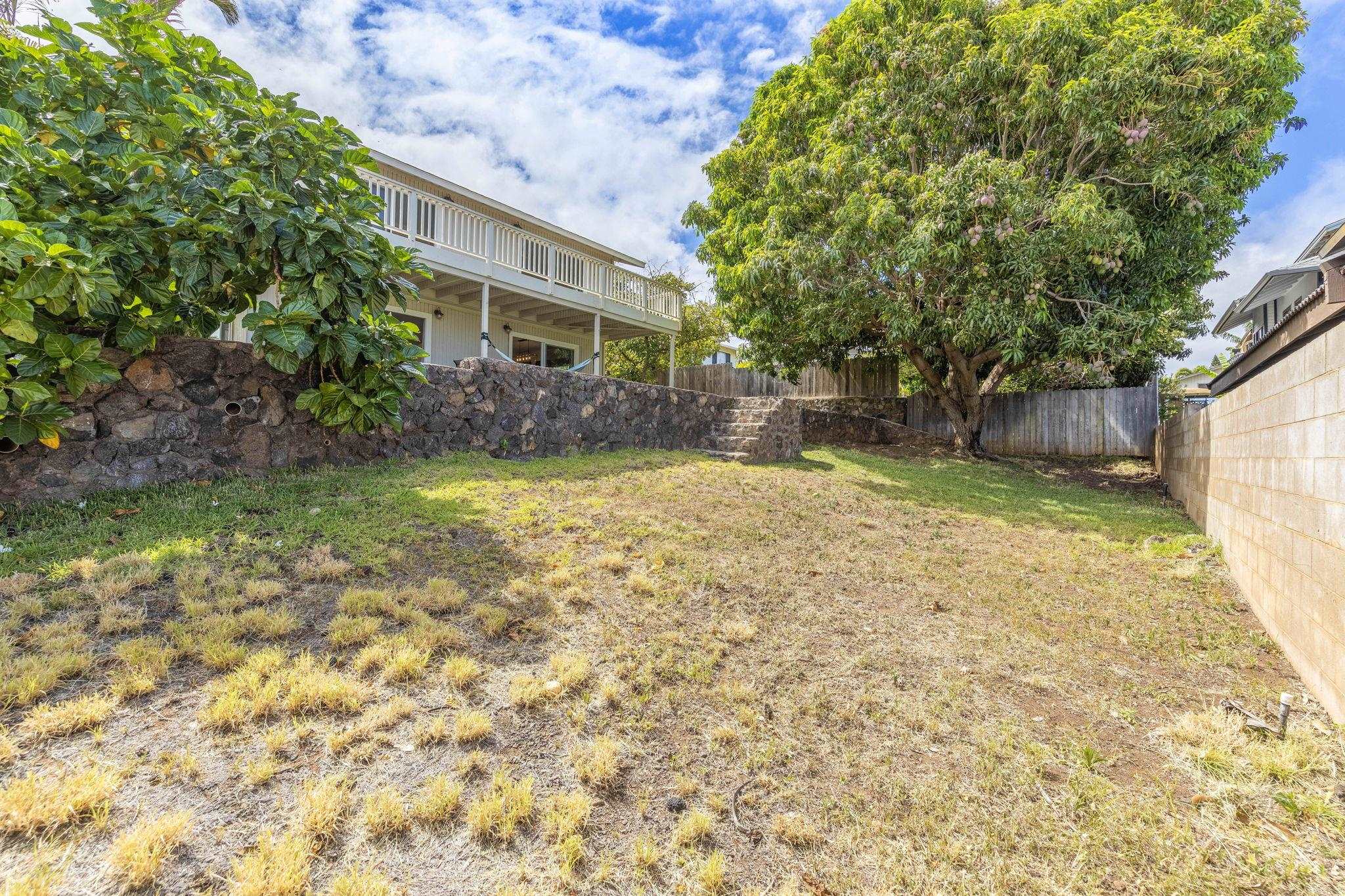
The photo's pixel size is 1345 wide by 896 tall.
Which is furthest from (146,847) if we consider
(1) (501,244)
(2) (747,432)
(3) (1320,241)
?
(3) (1320,241)

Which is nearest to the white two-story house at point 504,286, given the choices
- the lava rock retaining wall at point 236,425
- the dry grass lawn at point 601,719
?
the lava rock retaining wall at point 236,425

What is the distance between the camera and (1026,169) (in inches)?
343

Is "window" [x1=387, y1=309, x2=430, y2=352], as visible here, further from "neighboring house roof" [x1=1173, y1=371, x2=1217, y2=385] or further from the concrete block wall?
"neighboring house roof" [x1=1173, y1=371, x2=1217, y2=385]

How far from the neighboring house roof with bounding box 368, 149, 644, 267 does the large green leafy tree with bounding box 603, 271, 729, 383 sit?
2.65 metres

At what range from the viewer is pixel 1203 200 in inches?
306

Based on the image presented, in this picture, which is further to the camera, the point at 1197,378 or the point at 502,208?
the point at 1197,378

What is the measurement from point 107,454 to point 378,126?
8941 millimetres

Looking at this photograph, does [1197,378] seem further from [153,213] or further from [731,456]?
[153,213]

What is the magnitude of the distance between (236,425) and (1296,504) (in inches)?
294

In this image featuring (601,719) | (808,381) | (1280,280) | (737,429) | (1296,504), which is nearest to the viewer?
(601,719)

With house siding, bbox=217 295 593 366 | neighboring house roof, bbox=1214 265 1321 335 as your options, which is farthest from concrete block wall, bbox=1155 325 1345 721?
house siding, bbox=217 295 593 366

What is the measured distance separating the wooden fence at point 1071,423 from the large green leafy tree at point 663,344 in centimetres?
715

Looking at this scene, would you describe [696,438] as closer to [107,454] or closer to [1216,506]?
[1216,506]

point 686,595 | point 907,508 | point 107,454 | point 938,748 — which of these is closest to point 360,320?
point 107,454
